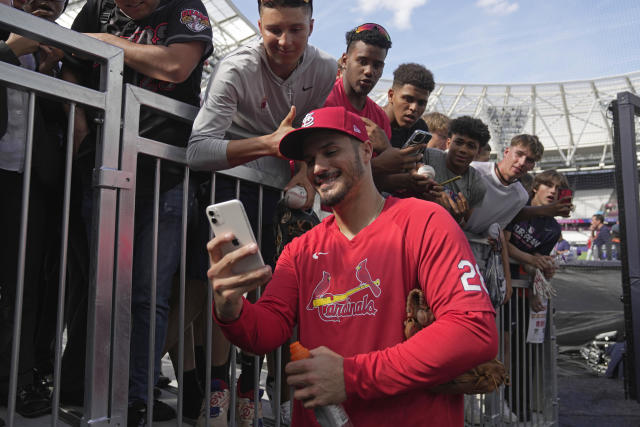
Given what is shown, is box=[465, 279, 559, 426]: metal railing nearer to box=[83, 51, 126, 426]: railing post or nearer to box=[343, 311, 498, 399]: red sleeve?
box=[343, 311, 498, 399]: red sleeve

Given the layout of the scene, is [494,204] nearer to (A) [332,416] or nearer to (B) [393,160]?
(B) [393,160]

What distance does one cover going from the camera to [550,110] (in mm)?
53750

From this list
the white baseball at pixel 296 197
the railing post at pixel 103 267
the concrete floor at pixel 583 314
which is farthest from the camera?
the concrete floor at pixel 583 314

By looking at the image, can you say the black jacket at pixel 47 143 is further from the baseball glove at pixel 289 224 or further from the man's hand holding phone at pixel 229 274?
the man's hand holding phone at pixel 229 274

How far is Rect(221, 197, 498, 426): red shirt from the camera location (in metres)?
1.56

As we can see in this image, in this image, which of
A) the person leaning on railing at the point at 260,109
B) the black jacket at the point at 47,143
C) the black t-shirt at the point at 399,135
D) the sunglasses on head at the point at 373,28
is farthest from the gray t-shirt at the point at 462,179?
the black jacket at the point at 47,143

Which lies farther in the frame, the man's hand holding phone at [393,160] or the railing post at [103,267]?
the man's hand holding phone at [393,160]

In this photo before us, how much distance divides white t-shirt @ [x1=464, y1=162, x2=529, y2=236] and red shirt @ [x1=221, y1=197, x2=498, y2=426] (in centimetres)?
239

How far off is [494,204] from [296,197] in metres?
2.46

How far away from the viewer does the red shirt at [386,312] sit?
5.13 feet

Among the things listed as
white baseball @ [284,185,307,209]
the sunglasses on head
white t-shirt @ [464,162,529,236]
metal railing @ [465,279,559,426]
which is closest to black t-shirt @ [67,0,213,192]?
white baseball @ [284,185,307,209]

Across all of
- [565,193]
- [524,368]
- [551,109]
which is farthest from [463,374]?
[551,109]

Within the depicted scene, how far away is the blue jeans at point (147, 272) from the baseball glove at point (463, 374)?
3.64ft

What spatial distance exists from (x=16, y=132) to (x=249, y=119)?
105 cm
